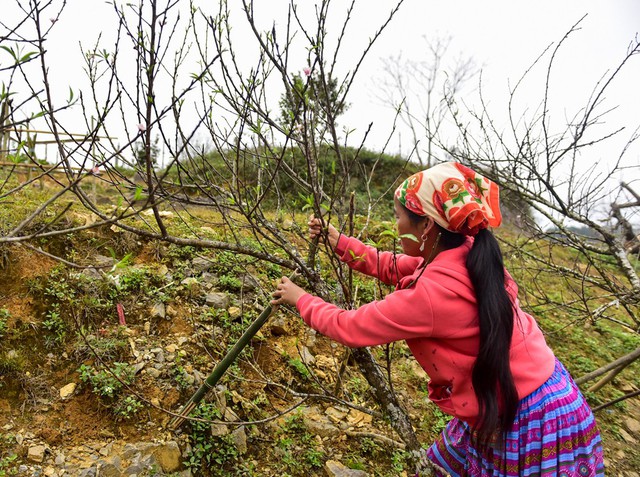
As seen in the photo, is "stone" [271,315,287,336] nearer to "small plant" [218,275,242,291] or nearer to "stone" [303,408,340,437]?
"small plant" [218,275,242,291]

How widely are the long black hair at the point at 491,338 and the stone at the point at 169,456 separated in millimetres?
1609

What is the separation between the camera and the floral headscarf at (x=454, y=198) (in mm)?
1428

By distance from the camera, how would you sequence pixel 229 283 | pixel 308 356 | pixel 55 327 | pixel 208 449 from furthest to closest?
pixel 229 283 < pixel 308 356 < pixel 55 327 < pixel 208 449

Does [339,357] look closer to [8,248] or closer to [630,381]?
[8,248]

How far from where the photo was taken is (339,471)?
2.48m

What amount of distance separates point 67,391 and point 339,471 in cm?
165

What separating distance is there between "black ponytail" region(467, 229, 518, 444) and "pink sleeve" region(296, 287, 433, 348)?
18 centimetres

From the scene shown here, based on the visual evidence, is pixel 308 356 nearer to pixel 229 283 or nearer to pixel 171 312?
pixel 229 283

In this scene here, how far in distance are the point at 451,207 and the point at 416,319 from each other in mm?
403

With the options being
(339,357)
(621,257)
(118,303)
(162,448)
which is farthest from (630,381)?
(118,303)

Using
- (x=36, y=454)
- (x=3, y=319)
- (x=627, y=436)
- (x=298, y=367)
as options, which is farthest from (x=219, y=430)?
(x=627, y=436)

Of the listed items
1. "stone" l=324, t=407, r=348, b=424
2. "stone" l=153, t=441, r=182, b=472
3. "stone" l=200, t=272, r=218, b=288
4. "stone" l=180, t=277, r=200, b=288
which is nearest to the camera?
"stone" l=153, t=441, r=182, b=472

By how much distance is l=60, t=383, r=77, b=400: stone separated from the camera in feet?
7.76

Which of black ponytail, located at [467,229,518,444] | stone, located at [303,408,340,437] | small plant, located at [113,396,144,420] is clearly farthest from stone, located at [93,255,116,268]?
black ponytail, located at [467,229,518,444]
